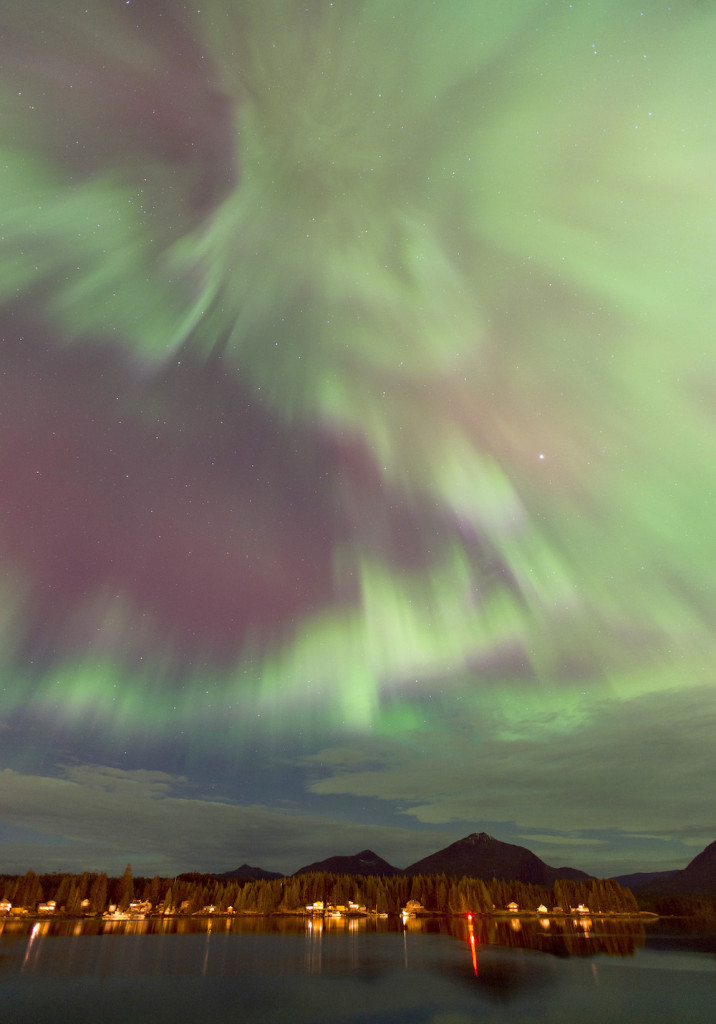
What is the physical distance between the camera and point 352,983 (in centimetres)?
5912

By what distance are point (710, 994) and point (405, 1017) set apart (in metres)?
33.2

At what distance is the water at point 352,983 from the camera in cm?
4447

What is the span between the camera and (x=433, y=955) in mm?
87938

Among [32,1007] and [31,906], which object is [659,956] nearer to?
[32,1007]

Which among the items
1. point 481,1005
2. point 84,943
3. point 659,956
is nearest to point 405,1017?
point 481,1005

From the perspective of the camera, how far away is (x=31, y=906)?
190 meters

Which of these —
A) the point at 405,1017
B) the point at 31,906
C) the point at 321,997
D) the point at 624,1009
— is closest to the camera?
the point at 405,1017

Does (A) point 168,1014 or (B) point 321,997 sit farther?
(B) point 321,997

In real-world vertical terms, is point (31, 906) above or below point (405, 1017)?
above

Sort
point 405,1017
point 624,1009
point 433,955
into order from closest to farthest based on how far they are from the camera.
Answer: point 405,1017 < point 624,1009 < point 433,955

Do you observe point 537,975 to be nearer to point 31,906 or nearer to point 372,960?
point 372,960

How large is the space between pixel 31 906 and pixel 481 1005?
20430 cm

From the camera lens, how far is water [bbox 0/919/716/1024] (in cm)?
4447

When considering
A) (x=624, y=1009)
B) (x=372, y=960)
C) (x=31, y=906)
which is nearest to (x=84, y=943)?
(x=372, y=960)
